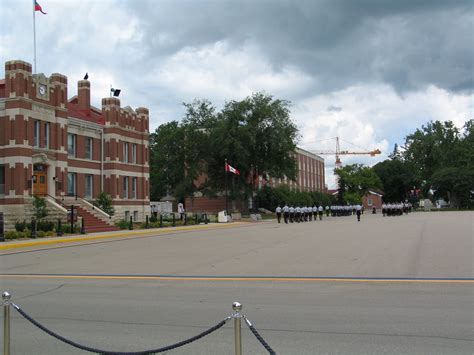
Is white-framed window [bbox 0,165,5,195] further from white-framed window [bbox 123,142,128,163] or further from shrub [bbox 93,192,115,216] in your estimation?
white-framed window [bbox 123,142,128,163]

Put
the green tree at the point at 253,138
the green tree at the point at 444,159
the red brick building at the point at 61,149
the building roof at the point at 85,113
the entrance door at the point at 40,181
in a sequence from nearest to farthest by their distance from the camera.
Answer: the red brick building at the point at 61,149, the entrance door at the point at 40,181, the building roof at the point at 85,113, the green tree at the point at 253,138, the green tree at the point at 444,159

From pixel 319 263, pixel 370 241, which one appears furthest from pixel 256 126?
pixel 319 263

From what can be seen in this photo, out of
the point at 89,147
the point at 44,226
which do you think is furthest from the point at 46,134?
the point at 44,226

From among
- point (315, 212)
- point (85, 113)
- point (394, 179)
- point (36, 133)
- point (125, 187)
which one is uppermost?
point (85, 113)

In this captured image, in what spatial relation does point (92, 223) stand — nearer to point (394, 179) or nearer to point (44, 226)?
point (44, 226)

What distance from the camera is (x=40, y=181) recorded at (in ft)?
113

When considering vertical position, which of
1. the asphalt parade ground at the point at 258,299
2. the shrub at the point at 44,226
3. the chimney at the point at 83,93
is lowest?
the asphalt parade ground at the point at 258,299

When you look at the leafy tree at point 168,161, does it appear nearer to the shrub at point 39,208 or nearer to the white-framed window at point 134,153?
the white-framed window at point 134,153

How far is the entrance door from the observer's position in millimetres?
33938

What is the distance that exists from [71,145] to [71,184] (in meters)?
3.04

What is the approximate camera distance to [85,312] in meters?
8.34

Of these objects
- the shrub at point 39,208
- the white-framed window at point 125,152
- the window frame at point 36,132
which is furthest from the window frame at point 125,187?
the shrub at point 39,208

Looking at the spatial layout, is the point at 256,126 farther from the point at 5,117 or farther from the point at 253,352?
the point at 253,352

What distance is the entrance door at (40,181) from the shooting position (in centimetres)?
3394
